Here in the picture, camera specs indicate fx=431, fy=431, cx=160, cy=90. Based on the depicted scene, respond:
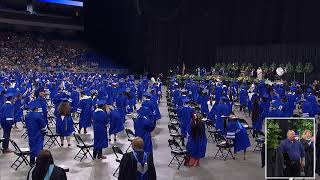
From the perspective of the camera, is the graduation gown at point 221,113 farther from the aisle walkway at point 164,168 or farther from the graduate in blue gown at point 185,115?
the aisle walkway at point 164,168

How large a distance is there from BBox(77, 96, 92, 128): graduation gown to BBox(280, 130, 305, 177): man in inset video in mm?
11061

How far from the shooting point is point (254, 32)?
4088 cm

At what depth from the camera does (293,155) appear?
5316 millimetres

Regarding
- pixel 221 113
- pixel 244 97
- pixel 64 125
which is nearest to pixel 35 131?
pixel 64 125

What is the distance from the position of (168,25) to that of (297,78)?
1624cm

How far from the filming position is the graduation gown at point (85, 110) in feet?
51.4

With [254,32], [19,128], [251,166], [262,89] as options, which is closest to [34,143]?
[251,166]

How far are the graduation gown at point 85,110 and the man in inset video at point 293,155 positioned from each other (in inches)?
435

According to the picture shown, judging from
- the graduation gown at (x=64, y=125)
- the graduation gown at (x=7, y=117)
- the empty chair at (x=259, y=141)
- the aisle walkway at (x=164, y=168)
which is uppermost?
the graduation gown at (x=7, y=117)

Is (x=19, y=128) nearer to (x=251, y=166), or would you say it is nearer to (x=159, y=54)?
(x=251, y=166)

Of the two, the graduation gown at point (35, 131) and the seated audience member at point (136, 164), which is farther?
the graduation gown at point (35, 131)

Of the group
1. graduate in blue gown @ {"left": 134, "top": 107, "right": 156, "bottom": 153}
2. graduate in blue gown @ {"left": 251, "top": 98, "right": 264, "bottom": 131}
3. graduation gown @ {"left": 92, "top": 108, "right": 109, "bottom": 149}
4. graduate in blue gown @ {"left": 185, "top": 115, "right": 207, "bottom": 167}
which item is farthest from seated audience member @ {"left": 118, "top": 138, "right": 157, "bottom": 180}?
graduate in blue gown @ {"left": 251, "top": 98, "right": 264, "bottom": 131}

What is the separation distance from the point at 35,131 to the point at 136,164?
487 cm

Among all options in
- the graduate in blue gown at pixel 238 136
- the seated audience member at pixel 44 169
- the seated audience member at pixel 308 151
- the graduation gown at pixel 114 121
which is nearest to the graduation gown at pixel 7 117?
the graduation gown at pixel 114 121
